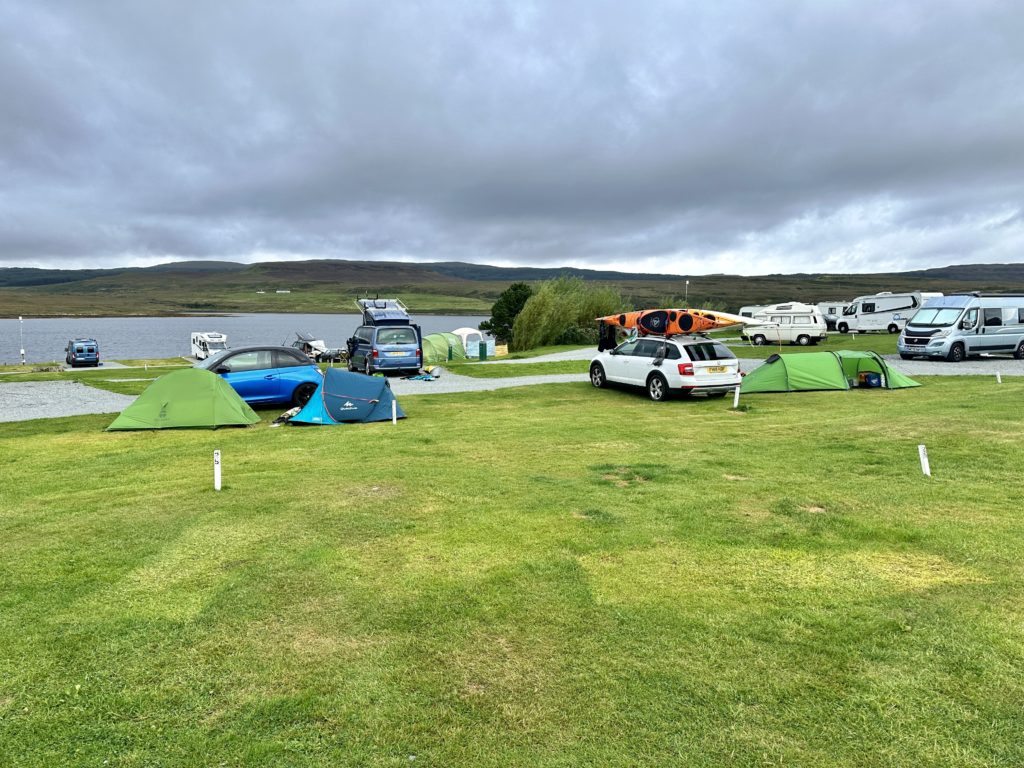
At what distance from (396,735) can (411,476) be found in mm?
5561

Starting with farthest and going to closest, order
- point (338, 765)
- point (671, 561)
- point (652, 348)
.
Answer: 1. point (652, 348)
2. point (671, 561)
3. point (338, 765)

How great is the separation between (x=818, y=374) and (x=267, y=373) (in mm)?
15286

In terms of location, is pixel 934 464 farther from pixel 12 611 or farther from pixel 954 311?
pixel 954 311

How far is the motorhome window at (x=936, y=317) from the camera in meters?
27.3

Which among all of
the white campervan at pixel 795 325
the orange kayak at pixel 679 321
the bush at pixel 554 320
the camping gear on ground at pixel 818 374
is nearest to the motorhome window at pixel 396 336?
the orange kayak at pixel 679 321

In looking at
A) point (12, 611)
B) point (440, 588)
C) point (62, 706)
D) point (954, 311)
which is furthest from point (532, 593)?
point (954, 311)

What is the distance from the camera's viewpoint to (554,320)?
5281 centimetres

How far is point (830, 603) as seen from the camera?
4.77m

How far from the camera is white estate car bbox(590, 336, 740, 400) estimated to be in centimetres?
1684

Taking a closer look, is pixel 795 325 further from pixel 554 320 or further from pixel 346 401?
pixel 346 401

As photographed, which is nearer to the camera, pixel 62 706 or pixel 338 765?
pixel 338 765

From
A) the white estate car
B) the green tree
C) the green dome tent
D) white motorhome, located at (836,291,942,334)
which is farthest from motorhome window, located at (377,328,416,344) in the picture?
white motorhome, located at (836,291,942,334)

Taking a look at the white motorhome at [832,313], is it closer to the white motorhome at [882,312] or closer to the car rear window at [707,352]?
the white motorhome at [882,312]

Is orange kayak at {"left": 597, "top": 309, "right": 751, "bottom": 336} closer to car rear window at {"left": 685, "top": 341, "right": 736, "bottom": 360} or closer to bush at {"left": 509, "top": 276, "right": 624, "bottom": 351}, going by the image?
car rear window at {"left": 685, "top": 341, "right": 736, "bottom": 360}
